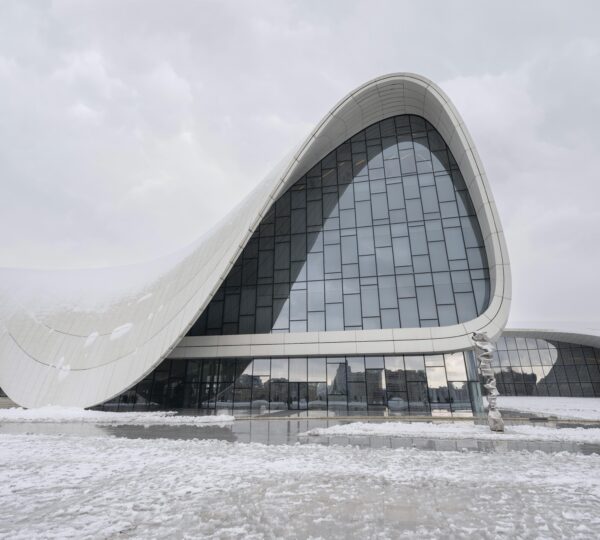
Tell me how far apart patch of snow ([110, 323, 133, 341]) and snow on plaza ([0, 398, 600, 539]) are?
11.7 metres

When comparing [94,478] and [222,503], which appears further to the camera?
[94,478]

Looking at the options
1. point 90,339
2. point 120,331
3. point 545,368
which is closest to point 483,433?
point 120,331

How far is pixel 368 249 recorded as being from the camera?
24062mm

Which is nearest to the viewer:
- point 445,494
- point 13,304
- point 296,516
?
point 296,516

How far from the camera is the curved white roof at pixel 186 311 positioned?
1998 cm

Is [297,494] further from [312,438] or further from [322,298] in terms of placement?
[322,298]

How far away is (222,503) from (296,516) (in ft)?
3.74

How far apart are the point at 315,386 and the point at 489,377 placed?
33.8 ft

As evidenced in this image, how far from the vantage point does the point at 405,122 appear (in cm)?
2752

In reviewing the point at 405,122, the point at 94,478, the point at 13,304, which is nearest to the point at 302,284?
the point at 405,122

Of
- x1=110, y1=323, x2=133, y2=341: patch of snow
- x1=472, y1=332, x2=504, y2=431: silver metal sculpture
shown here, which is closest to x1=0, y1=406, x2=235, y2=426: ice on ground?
x1=110, y1=323, x2=133, y2=341: patch of snow

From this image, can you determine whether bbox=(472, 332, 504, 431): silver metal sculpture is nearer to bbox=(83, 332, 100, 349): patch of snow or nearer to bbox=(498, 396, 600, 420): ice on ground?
bbox=(498, 396, 600, 420): ice on ground

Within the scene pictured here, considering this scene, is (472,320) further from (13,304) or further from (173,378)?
(13,304)

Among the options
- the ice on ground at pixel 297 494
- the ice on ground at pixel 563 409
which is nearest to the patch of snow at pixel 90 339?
the ice on ground at pixel 297 494
